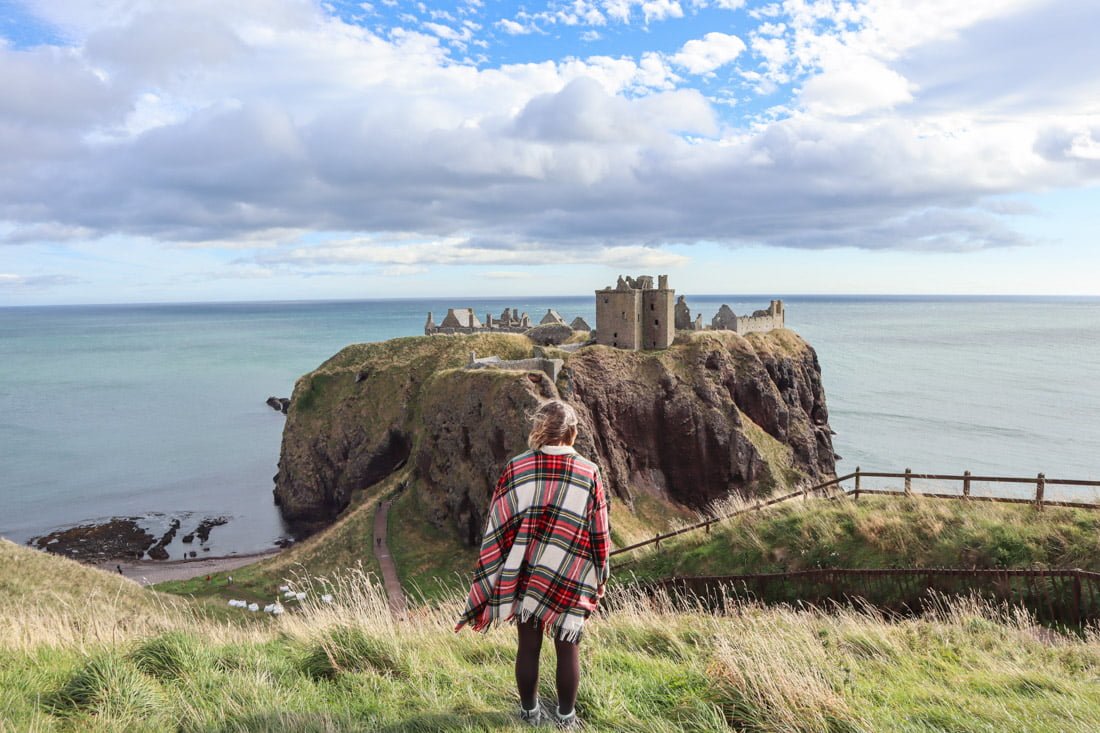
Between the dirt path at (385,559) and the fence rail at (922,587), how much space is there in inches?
1069

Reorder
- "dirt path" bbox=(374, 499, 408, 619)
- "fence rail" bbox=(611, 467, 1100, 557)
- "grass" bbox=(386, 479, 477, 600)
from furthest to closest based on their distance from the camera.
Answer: "grass" bbox=(386, 479, 477, 600), "dirt path" bbox=(374, 499, 408, 619), "fence rail" bbox=(611, 467, 1100, 557)

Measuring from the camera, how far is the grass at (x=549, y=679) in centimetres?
525

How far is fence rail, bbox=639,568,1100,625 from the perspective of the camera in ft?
35.6

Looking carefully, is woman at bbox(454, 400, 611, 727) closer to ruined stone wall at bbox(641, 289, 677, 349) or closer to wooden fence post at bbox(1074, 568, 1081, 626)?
wooden fence post at bbox(1074, 568, 1081, 626)

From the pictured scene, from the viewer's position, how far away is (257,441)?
99750 mm

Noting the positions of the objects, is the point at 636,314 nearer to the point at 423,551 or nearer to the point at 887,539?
the point at 423,551

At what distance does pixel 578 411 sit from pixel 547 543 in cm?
4399

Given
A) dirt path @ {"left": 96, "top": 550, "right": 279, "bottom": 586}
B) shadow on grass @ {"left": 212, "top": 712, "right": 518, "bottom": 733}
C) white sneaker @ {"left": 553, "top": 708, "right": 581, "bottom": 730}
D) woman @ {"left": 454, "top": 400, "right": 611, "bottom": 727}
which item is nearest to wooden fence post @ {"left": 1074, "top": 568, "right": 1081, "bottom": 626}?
woman @ {"left": 454, "top": 400, "right": 611, "bottom": 727}

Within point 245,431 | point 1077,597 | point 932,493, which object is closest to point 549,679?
point 1077,597

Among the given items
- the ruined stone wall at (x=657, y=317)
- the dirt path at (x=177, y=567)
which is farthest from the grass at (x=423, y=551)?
the ruined stone wall at (x=657, y=317)

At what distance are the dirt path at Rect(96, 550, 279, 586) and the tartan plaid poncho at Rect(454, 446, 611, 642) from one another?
5473 centimetres

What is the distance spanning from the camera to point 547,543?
5.68 meters

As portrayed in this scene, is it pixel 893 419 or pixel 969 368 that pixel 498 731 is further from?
pixel 969 368

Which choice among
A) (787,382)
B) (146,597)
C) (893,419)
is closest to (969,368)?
(893,419)
